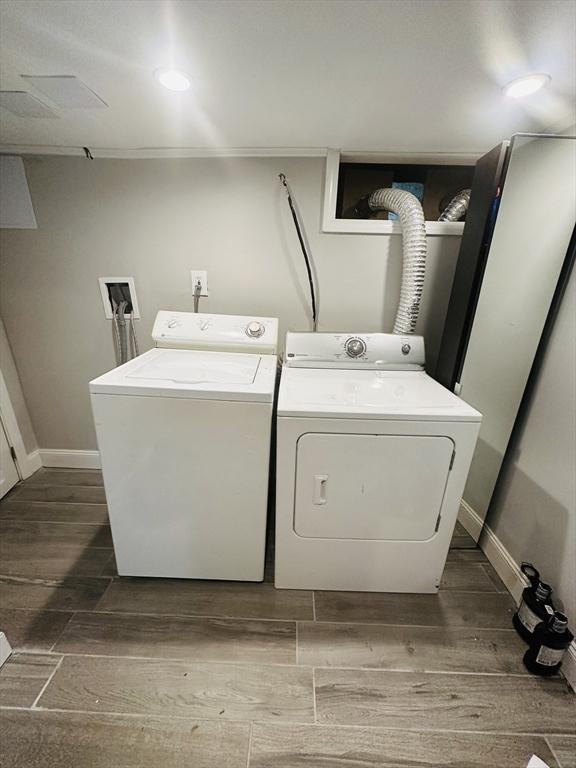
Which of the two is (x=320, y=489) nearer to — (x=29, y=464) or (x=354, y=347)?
(x=354, y=347)

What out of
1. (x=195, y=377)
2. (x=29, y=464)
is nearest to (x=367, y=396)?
(x=195, y=377)

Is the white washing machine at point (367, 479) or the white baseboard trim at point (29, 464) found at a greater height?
the white washing machine at point (367, 479)

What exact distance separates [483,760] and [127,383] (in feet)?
5.24

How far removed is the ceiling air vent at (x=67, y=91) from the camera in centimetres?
104

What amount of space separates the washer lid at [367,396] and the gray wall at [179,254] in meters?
0.49

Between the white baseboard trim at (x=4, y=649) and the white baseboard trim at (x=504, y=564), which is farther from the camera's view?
the white baseboard trim at (x=504, y=564)

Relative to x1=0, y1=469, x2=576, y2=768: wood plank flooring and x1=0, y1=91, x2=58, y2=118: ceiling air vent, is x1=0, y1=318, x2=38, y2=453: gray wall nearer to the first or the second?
x1=0, y1=469, x2=576, y2=768: wood plank flooring

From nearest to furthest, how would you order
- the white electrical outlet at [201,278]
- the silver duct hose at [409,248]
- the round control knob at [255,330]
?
the silver duct hose at [409,248] → the round control knob at [255,330] → the white electrical outlet at [201,278]

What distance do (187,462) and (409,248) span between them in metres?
1.44

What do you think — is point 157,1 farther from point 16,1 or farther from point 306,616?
point 306,616

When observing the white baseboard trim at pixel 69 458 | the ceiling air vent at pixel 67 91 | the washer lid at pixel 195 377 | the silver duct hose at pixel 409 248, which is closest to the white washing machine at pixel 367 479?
the washer lid at pixel 195 377

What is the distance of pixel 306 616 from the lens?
1249 mm

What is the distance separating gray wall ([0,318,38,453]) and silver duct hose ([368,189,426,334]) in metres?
2.35

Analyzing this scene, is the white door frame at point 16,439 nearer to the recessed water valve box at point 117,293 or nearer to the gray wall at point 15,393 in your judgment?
the gray wall at point 15,393
